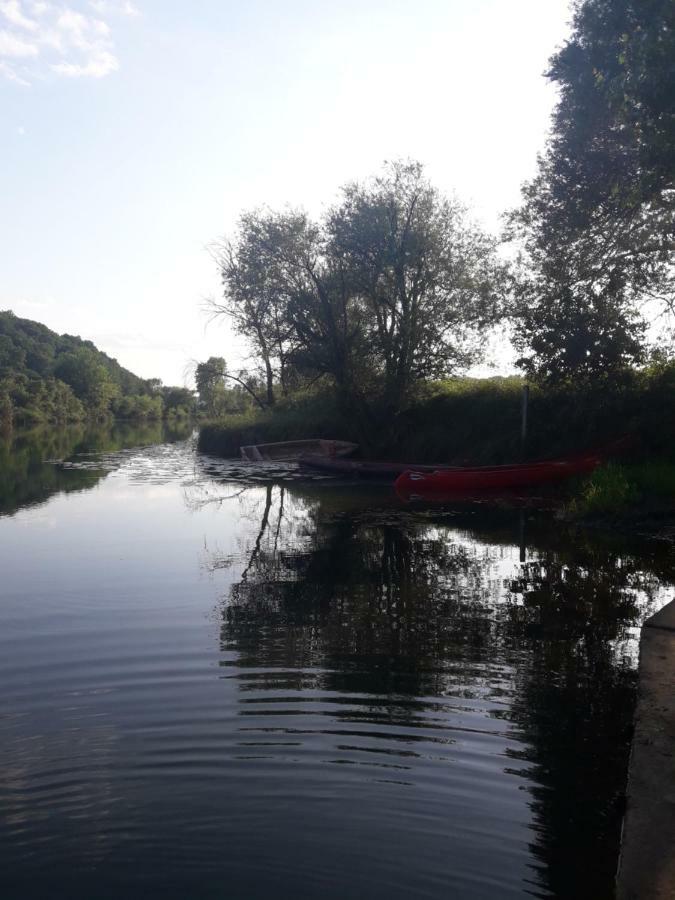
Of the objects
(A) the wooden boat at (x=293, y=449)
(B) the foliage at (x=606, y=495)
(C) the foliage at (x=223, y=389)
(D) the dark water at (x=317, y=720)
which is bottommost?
(D) the dark water at (x=317, y=720)

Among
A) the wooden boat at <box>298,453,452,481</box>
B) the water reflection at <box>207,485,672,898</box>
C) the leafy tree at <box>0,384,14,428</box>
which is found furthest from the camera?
the leafy tree at <box>0,384,14,428</box>

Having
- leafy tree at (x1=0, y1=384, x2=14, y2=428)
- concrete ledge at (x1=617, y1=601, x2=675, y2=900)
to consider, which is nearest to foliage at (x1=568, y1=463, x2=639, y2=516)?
concrete ledge at (x1=617, y1=601, x2=675, y2=900)

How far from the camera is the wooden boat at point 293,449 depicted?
1122 inches

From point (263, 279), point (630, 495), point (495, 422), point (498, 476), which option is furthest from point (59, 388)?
point (630, 495)

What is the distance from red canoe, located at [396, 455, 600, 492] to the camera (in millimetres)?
19062

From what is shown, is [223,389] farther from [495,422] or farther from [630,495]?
[630,495]

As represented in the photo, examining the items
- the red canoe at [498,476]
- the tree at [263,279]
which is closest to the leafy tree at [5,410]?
the tree at [263,279]

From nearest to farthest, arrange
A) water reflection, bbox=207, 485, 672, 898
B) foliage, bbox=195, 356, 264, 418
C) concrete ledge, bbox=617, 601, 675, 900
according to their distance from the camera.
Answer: concrete ledge, bbox=617, 601, 675, 900 < water reflection, bbox=207, 485, 672, 898 < foliage, bbox=195, 356, 264, 418

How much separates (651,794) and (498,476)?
15.9 meters

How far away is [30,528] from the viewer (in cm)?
1402

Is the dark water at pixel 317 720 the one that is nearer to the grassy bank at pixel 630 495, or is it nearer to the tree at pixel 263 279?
the grassy bank at pixel 630 495

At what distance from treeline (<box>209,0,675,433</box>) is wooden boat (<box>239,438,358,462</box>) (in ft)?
4.59

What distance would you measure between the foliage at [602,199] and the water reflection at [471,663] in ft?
24.3

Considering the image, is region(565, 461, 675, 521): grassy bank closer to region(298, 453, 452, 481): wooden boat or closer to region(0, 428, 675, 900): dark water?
region(0, 428, 675, 900): dark water
